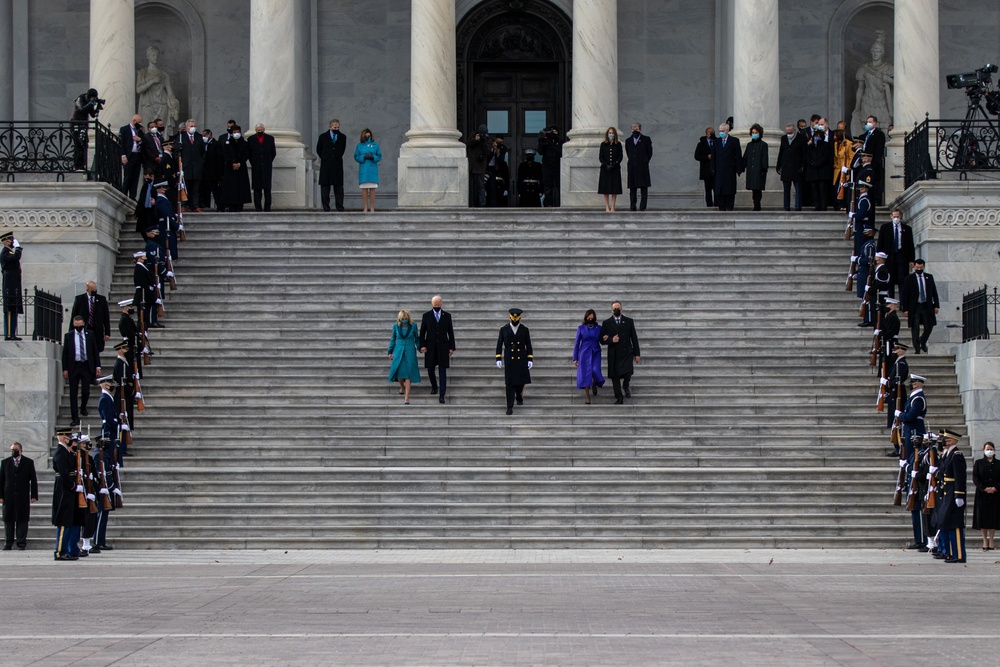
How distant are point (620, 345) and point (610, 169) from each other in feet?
29.2

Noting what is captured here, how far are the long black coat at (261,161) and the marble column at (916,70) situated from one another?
13.4 metres

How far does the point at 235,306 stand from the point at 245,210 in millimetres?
6554

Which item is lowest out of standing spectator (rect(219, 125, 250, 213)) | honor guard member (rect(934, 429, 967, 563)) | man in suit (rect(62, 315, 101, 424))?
honor guard member (rect(934, 429, 967, 563))

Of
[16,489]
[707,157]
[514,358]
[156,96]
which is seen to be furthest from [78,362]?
[156,96]

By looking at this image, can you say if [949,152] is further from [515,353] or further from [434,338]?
[434,338]

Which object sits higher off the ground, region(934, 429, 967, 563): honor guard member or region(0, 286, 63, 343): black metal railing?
region(0, 286, 63, 343): black metal railing

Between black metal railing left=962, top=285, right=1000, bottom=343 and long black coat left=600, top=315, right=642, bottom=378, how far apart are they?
18.6 feet

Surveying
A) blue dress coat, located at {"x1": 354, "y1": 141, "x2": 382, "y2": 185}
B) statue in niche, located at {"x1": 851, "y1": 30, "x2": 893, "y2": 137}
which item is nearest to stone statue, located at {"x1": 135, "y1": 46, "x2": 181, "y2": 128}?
blue dress coat, located at {"x1": 354, "y1": 141, "x2": 382, "y2": 185}

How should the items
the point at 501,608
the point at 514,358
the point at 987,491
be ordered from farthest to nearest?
the point at 514,358
the point at 987,491
the point at 501,608

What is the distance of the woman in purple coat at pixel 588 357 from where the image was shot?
2875cm

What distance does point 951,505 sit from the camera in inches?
905

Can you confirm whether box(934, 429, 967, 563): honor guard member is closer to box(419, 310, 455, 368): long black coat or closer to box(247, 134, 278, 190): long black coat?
box(419, 310, 455, 368): long black coat

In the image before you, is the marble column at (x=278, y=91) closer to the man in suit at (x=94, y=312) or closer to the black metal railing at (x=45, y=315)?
the black metal railing at (x=45, y=315)

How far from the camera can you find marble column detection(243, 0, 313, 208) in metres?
38.8
